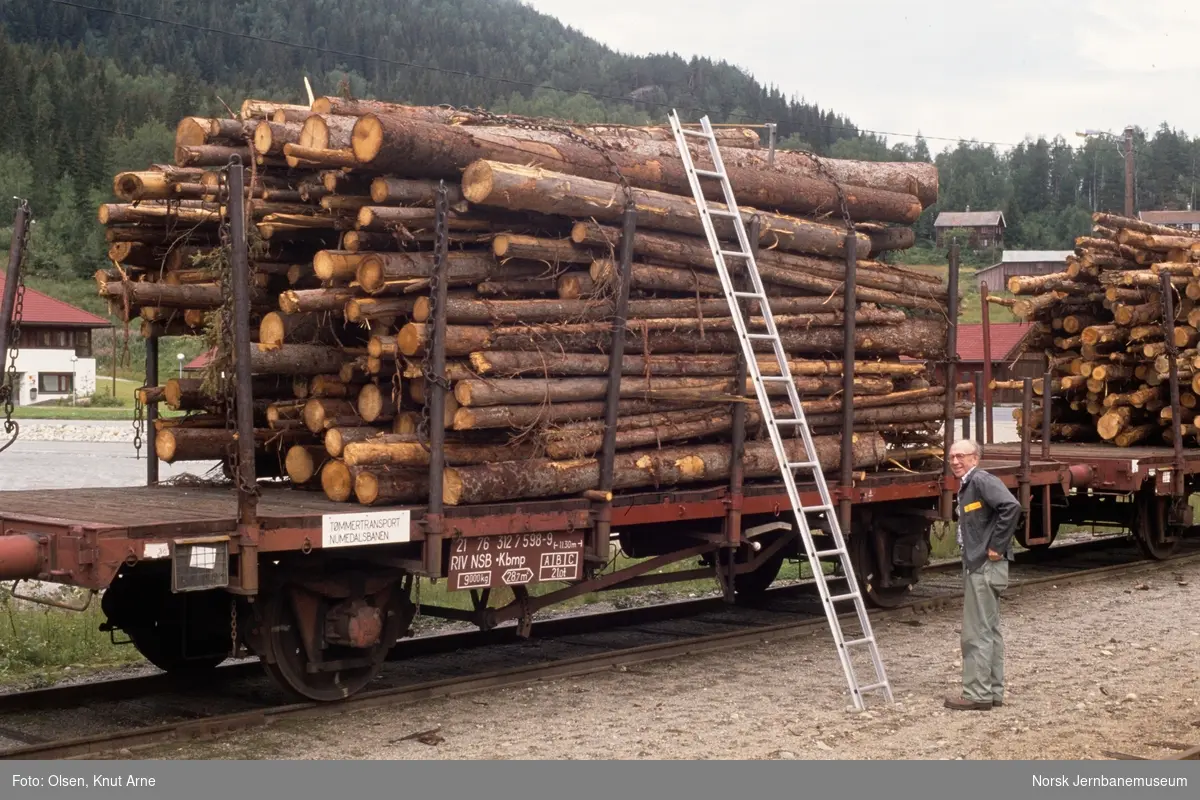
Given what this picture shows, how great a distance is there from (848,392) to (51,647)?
20.9 feet

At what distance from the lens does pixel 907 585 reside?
43.2 ft

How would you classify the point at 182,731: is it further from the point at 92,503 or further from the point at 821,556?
the point at 821,556

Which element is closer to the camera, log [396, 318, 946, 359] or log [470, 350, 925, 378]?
log [396, 318, 946, 359]

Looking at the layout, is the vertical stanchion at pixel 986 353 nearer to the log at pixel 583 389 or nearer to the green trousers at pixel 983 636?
the log at pixel 583 389

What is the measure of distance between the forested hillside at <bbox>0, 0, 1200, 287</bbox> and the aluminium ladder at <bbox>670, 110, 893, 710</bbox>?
7835 centimetres

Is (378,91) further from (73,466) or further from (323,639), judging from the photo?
(323,639)

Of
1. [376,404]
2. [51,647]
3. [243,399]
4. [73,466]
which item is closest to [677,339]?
[376,404]

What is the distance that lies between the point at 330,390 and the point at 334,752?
2769 mm

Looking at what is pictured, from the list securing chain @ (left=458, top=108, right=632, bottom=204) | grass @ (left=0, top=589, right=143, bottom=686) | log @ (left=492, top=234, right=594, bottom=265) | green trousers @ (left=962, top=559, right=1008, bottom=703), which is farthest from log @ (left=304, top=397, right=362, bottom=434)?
green trousers @ (left=962, top=559, right=1008, bottom=703)

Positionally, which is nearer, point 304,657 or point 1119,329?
point 304,657

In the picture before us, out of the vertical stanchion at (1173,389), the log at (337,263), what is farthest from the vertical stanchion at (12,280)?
the vertical stanchion at (1173,389)

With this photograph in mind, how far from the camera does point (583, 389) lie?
950cm

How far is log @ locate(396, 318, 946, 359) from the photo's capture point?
8.92 meters

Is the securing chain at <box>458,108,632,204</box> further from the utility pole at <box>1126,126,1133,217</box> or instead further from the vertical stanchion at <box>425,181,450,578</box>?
the utility pole at <box>1126,126,1133,217</box>
